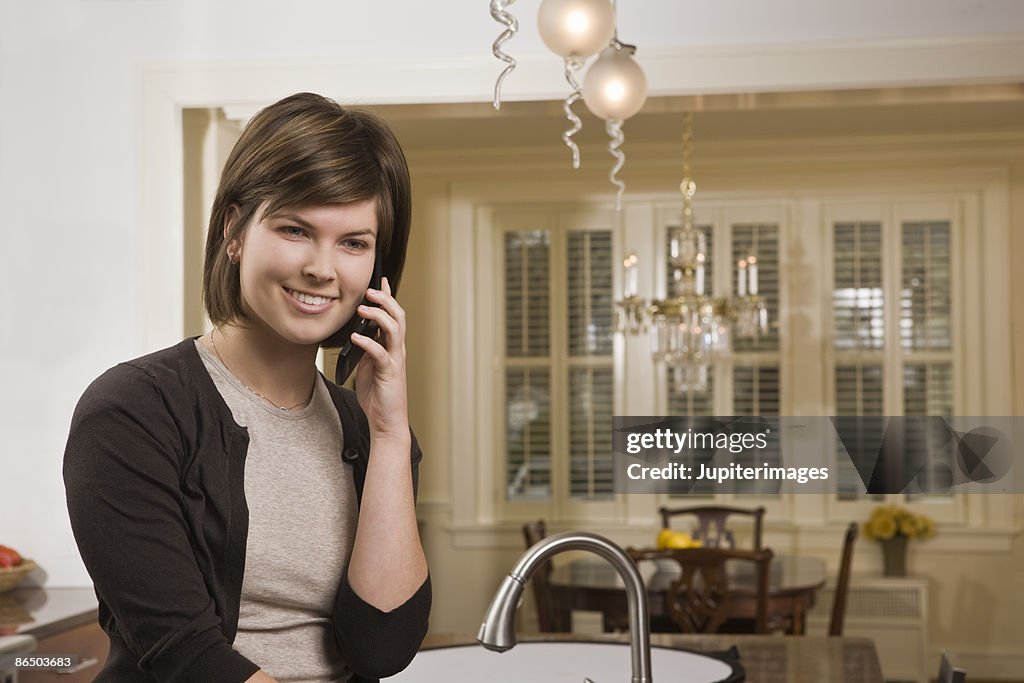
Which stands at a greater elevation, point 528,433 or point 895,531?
point 528,433

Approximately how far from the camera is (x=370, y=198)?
0.88 m

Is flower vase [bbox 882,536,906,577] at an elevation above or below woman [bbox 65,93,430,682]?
below

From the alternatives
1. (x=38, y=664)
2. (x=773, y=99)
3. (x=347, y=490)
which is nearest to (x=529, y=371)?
(x=773, y=99)

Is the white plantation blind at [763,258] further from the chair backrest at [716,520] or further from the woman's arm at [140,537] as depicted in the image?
the woman's arm at [140,537]

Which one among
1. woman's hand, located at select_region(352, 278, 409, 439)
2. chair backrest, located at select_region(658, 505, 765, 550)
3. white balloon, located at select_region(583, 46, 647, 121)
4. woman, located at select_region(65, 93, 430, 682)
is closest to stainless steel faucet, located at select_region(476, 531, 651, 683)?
woman, located at select_region(65, 93, 430, 682)

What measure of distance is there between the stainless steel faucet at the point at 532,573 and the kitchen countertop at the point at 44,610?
1.23 metres

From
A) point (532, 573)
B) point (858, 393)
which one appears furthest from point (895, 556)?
point (532, 573)

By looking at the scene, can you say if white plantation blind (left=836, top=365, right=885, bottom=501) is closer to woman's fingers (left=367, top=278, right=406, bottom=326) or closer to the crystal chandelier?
the crystal chandelier

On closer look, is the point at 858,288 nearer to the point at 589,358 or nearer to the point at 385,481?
the point at 589,358

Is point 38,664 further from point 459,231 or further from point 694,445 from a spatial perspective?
point 459,231

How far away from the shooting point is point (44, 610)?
6.62 ft

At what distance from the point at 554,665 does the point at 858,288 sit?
11.7 feet

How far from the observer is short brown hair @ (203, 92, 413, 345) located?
85 centimetres

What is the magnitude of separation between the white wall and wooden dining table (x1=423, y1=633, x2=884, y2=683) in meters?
0.91
